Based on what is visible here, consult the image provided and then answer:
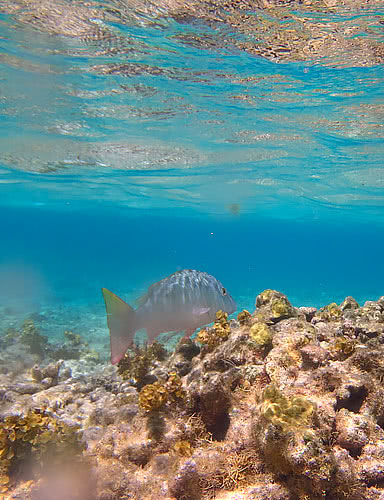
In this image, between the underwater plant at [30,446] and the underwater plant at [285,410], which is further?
the underwater plant at [30,446]

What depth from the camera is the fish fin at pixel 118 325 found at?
189 inches

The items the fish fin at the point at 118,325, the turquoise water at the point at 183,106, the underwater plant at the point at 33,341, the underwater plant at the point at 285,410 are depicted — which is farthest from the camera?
the underwater plant at the point at 33,341

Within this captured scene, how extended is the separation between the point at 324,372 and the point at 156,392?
1895mm

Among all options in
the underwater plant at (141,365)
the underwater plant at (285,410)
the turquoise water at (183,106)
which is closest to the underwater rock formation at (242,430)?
the underwater plant at (285,410)

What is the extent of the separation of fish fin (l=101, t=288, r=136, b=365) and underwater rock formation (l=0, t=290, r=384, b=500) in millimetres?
717

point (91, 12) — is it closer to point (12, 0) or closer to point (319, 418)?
point (12, 0)

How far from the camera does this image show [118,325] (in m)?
4.93

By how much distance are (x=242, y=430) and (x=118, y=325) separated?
2.44 metres

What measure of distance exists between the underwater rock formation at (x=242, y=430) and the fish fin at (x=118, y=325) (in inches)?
28.2

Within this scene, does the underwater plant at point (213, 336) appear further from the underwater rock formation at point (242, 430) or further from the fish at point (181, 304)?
the fish at point (181, 304)

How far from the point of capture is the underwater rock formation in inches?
106

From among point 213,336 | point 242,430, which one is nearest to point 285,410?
point 242,430

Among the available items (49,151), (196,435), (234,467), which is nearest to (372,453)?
(234,467)

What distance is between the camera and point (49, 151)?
20.8 meters
